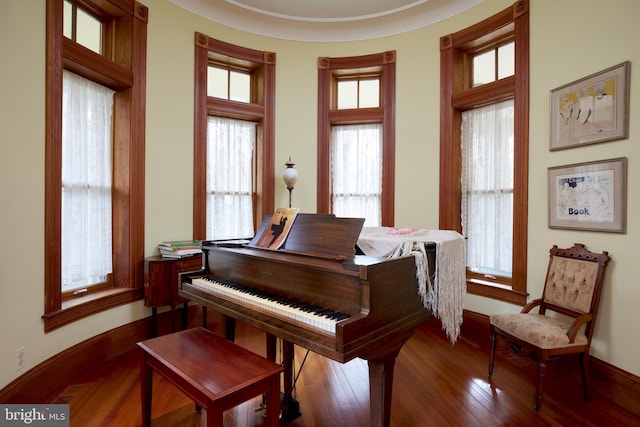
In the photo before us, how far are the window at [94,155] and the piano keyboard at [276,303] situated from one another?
1193 mm

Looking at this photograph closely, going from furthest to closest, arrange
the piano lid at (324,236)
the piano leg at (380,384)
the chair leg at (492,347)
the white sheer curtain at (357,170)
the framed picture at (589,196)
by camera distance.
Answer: the white sheer curtain at (357,170) → the chair leg at (492,347) → the framed picture at (589,196) → the piano lid at (324,236) → the piano leg at (380,384)

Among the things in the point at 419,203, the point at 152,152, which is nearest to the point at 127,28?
the point at 152,152

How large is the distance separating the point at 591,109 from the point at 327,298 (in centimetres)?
251

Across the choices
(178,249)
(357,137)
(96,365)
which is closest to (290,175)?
(357,137)

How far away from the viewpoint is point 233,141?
423cm

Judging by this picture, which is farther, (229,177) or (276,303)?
(229,177)

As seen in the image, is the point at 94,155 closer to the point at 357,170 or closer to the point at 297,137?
the point at 297,137

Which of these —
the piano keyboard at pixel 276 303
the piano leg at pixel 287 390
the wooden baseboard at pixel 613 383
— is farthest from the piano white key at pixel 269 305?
the wooden baseboard at pixel 613 383

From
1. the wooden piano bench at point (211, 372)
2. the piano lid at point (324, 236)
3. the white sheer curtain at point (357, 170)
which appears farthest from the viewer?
the white sheer curtain at point (357, 170)

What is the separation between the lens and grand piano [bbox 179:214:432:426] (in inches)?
59.6

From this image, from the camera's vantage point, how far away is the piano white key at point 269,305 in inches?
60.6

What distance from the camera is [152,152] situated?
135 inches

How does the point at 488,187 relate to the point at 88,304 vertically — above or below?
above

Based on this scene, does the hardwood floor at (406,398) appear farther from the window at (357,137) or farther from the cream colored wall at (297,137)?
the window at (357,137)
